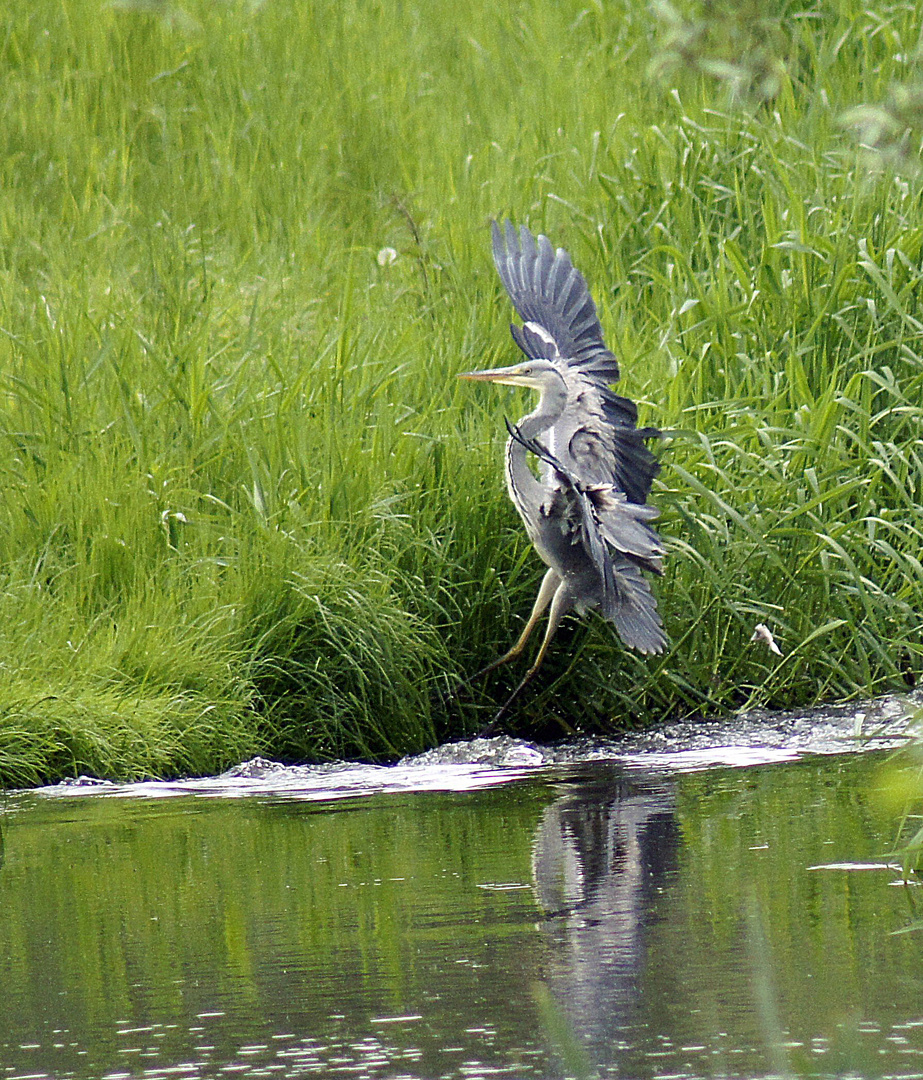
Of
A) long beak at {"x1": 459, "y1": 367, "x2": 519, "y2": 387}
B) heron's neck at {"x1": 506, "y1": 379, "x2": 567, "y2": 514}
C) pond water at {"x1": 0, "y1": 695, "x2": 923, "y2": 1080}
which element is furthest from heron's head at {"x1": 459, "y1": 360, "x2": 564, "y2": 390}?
pond water at {"x1": 0, "y1": 695, "x2": 923, "y2": 1080}

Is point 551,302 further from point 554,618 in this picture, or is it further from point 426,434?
point 554,618

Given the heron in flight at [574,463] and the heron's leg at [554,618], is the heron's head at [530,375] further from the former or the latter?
the heron's leg at [554,618]

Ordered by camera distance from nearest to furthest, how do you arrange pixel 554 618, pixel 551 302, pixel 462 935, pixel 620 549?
pixel 462 935 → pixel 620 549 → pixel 554 618 → pixel 551 302

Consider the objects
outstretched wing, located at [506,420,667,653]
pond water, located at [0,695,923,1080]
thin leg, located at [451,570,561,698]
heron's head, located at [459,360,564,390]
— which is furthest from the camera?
heron's head, located at [459,360,564,390]

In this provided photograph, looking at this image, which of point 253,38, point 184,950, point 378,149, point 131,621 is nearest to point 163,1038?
point 184,950

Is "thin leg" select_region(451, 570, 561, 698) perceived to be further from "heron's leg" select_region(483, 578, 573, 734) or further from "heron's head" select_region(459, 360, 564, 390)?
"heron's head" select_region(459, 360, 564, 390)

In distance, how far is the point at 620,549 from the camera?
559 centimetres

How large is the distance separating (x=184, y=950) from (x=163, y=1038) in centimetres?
57

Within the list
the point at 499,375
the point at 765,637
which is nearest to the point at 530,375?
the point at 499,375

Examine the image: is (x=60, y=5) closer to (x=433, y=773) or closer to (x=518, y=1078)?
(x=433, y=773)

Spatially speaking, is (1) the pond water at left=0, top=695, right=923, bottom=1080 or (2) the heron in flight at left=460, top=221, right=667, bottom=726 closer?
(1) the pond water at left=0, top=695, right=923, bottom=1080

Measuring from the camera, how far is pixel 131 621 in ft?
18.7

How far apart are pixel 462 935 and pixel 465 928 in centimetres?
6

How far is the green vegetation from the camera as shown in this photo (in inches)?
225
